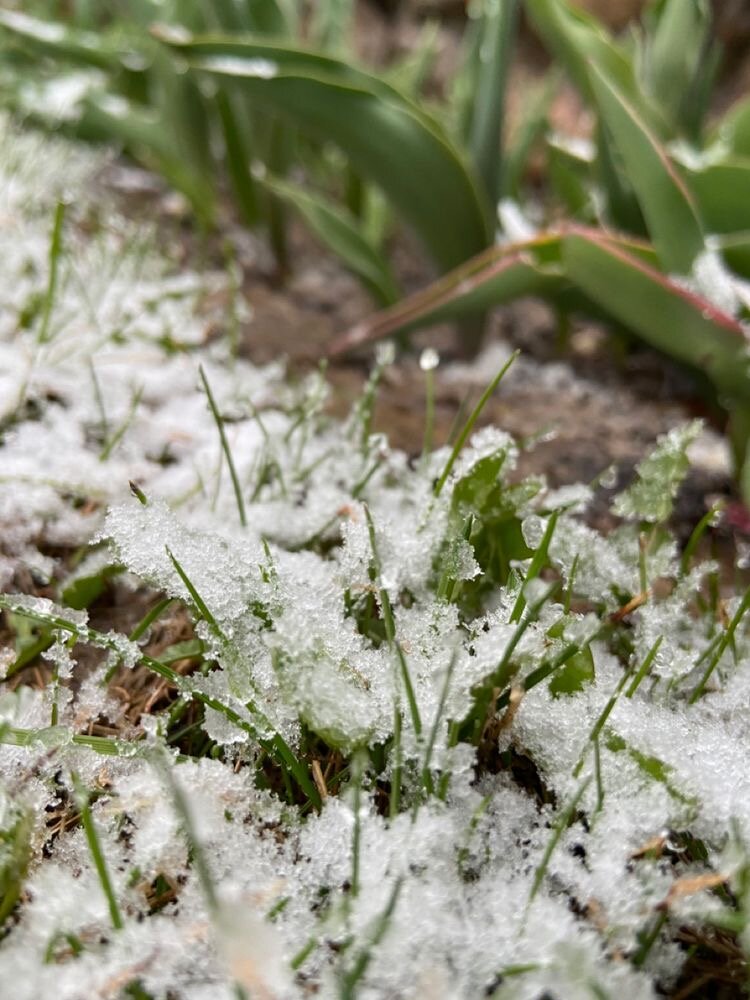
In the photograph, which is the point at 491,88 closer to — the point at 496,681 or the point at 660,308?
the point at 660,308

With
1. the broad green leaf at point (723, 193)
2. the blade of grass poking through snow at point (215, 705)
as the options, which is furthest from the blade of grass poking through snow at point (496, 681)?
the broad green leaf at point (723, 193)

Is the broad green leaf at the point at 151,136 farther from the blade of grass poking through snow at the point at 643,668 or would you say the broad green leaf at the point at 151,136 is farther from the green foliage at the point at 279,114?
the blade of grass poking through snow at the point at 643,668

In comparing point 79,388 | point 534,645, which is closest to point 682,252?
point 534,645

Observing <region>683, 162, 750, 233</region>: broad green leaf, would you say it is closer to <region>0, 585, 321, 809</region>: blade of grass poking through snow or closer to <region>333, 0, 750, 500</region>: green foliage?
<region>333, 0, 750, 500</region>: green foliage

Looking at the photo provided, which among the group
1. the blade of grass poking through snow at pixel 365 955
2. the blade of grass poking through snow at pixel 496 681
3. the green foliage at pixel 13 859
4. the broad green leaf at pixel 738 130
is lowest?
the green foliage at pixel 13 859

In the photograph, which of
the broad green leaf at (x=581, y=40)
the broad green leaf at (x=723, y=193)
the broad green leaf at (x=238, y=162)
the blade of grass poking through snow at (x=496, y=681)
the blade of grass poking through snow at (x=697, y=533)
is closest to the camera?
the blade of grass poking through snow at (x=496, y=681)

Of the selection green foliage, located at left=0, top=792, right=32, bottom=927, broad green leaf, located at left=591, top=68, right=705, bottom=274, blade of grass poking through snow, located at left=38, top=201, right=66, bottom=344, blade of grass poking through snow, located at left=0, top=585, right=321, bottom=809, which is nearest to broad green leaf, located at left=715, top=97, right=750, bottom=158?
broad green leaf, located at left=591, top=68, right=705, bottom=274

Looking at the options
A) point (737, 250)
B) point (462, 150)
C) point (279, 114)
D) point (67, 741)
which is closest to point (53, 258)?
point (279, 114)
